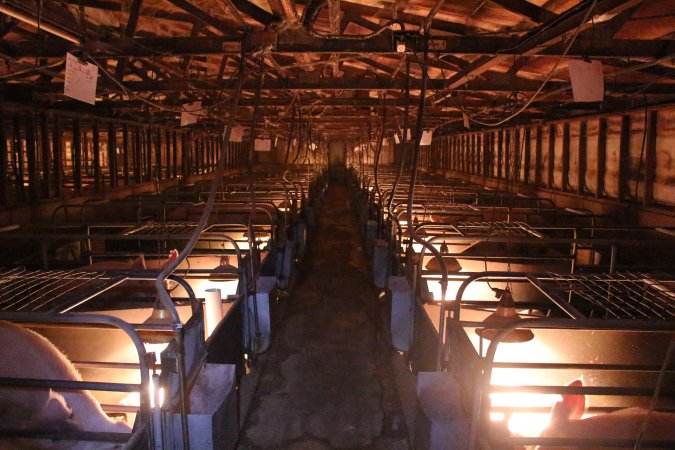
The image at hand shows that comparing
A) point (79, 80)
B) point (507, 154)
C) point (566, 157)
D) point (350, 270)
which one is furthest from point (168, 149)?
point (79, 80)

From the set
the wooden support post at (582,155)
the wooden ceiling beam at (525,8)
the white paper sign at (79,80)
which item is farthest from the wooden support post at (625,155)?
the white paper sign at (79,80)

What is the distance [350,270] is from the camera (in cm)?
880

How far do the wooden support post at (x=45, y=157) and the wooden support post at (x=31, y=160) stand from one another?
10.3 inches

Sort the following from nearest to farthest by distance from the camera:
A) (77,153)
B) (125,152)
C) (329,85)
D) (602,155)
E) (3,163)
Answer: (329,85)
(3,163)
(602,155)
(77,153)
(125,152)

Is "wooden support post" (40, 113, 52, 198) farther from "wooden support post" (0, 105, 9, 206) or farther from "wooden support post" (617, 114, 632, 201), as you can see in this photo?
"wooden support post" (617, 114, 632, 201)

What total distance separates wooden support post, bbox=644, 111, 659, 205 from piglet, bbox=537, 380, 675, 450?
500 centimetres

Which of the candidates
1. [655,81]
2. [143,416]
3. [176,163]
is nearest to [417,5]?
[655,81]

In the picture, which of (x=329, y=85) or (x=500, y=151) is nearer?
(x=329, y=85)

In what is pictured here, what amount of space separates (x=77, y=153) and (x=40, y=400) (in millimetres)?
7742

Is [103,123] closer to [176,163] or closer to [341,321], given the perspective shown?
[176,163]

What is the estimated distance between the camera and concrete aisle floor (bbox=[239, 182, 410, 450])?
3770mm

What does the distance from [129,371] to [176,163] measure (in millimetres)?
11760

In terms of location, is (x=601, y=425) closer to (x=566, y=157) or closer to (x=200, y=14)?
(x=200, y=14)

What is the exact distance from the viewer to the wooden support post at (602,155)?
7.47 meters
